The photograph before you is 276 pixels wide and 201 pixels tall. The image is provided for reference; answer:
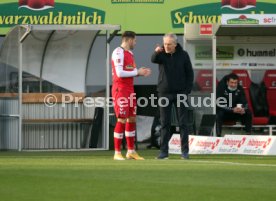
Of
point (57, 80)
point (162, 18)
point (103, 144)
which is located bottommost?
point (103, 144)

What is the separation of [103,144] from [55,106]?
135cm

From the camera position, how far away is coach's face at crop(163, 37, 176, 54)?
15.9m

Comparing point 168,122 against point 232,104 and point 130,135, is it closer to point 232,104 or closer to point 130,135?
point 130,135

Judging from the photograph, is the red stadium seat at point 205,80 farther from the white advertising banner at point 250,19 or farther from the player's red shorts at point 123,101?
the player's red shorts at point 123,101

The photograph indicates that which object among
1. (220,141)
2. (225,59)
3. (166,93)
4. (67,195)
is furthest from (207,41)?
(67,195)

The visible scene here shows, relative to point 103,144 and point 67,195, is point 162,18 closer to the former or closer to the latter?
point 103,144

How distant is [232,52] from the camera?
2383cm

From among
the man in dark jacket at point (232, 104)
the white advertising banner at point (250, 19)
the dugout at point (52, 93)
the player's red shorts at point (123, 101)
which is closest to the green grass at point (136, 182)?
→ the player's red shorts at point (123, 101)

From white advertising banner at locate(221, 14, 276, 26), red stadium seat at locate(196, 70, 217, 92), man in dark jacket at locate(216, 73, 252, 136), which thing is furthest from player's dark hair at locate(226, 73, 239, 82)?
white advertising banner at locate(221, 14, 276, 26)

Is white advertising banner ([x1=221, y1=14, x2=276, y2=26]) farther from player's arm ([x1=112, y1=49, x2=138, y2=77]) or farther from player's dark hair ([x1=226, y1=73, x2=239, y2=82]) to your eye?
player's arm ([x1=112, y1=49, x2=138, y2=77])

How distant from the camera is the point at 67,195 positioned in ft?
30.1

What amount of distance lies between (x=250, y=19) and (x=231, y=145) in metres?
3.79

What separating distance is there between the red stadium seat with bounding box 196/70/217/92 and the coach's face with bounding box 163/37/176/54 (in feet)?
22.6

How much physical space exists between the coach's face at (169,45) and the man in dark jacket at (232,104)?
250 inches
